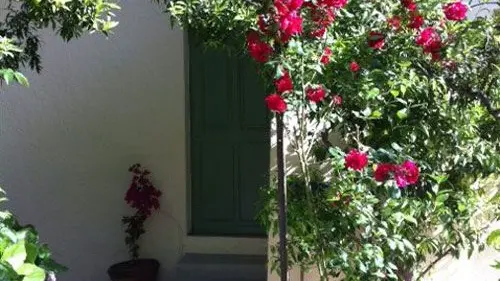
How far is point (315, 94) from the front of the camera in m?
3.18

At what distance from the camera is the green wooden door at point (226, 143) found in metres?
5.83

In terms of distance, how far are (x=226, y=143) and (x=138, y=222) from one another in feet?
3.41

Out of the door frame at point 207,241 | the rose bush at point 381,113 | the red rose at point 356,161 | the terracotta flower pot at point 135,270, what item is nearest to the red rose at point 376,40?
the rose bush at point 381,113

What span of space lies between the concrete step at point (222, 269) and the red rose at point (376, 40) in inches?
103

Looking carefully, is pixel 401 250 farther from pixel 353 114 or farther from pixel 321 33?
pixel 321 33

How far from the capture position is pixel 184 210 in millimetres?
5777

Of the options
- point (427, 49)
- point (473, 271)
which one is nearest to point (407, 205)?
point (427, 49)

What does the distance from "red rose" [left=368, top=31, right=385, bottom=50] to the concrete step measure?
2624 millimetres

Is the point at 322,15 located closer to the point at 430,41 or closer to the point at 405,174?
the point at 430,41

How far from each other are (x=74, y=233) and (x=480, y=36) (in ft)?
13.1

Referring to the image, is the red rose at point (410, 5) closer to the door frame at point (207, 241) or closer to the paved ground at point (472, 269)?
the paved ground at point (472, 269)

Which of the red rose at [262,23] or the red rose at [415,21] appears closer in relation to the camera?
the red rose at [262,23]

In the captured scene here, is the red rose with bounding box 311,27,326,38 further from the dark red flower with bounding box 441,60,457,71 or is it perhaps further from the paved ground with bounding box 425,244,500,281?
the paved ground with bounding box 425,244,500,281

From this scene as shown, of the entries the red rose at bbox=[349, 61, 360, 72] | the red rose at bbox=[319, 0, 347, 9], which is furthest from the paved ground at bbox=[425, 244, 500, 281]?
the red rose at bbox=[319, 0, 347, 9]
